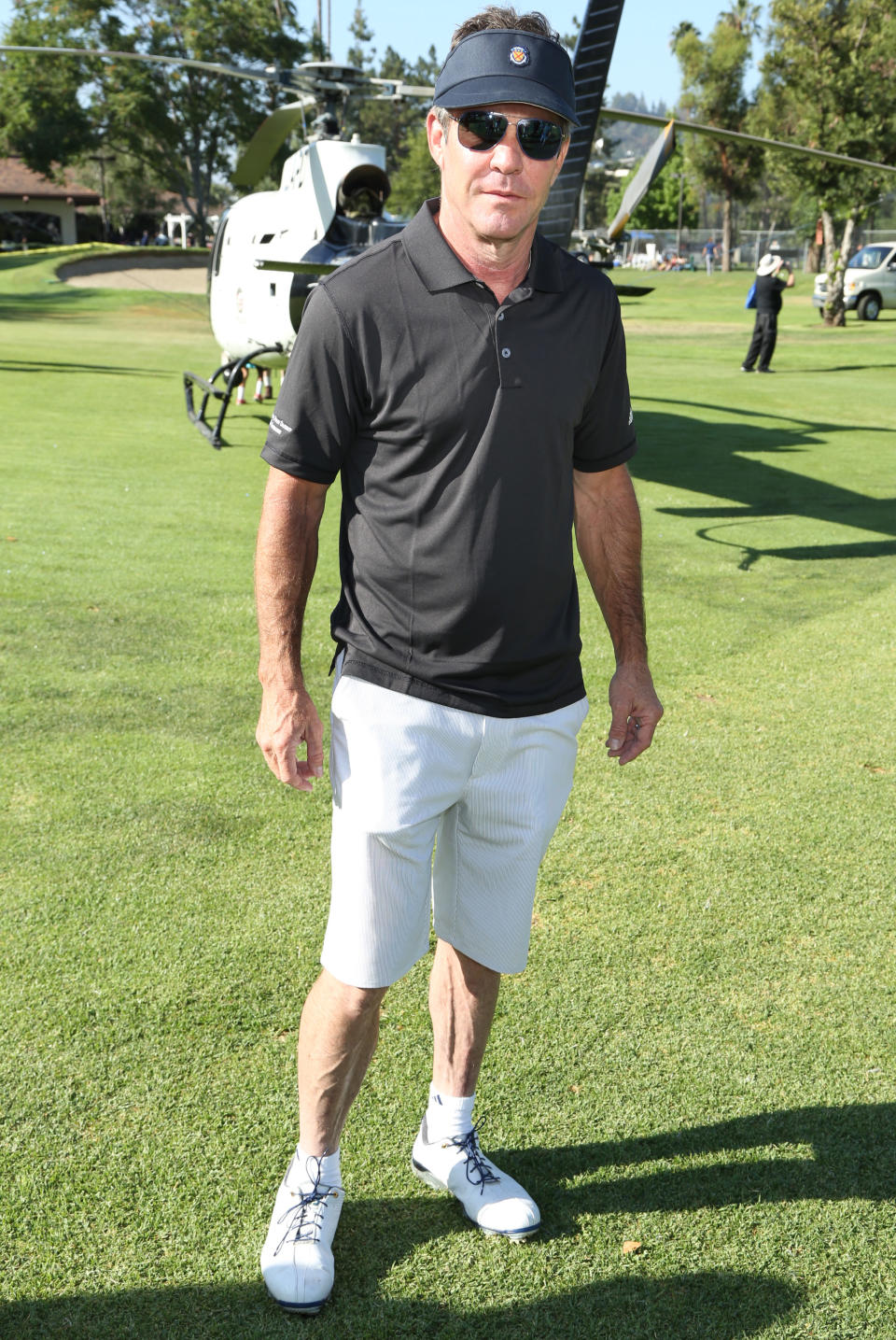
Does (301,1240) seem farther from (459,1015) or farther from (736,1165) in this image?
(736,1165)

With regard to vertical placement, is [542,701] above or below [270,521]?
below

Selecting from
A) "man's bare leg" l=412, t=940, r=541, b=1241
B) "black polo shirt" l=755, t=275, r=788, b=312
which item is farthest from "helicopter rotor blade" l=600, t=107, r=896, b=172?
"black polo shirt" l=755, t=275, r=788, b=312

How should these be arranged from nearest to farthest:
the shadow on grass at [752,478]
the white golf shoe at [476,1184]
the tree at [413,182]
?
the white golf shoe at [476,1184], the shadow on grass at [752,478], the tree at [413,182]

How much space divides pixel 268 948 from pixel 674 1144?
1.34 metres

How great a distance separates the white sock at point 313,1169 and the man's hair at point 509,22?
223cm

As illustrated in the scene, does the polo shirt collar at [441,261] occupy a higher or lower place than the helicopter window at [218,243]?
lower

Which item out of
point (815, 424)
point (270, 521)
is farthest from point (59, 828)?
point (815, 424)

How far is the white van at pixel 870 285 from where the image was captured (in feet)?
110

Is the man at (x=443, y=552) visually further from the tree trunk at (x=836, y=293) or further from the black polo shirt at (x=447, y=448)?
the tree trunk at (x=836, y=293)

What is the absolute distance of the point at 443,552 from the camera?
2150mm

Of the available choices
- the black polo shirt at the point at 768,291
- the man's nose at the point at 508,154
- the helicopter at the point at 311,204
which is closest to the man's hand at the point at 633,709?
the man's nose at the point at 508,154

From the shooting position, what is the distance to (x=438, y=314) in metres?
2.09

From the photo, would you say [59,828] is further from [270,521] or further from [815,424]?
[815,424]

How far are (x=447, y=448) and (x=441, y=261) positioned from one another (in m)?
0.34
